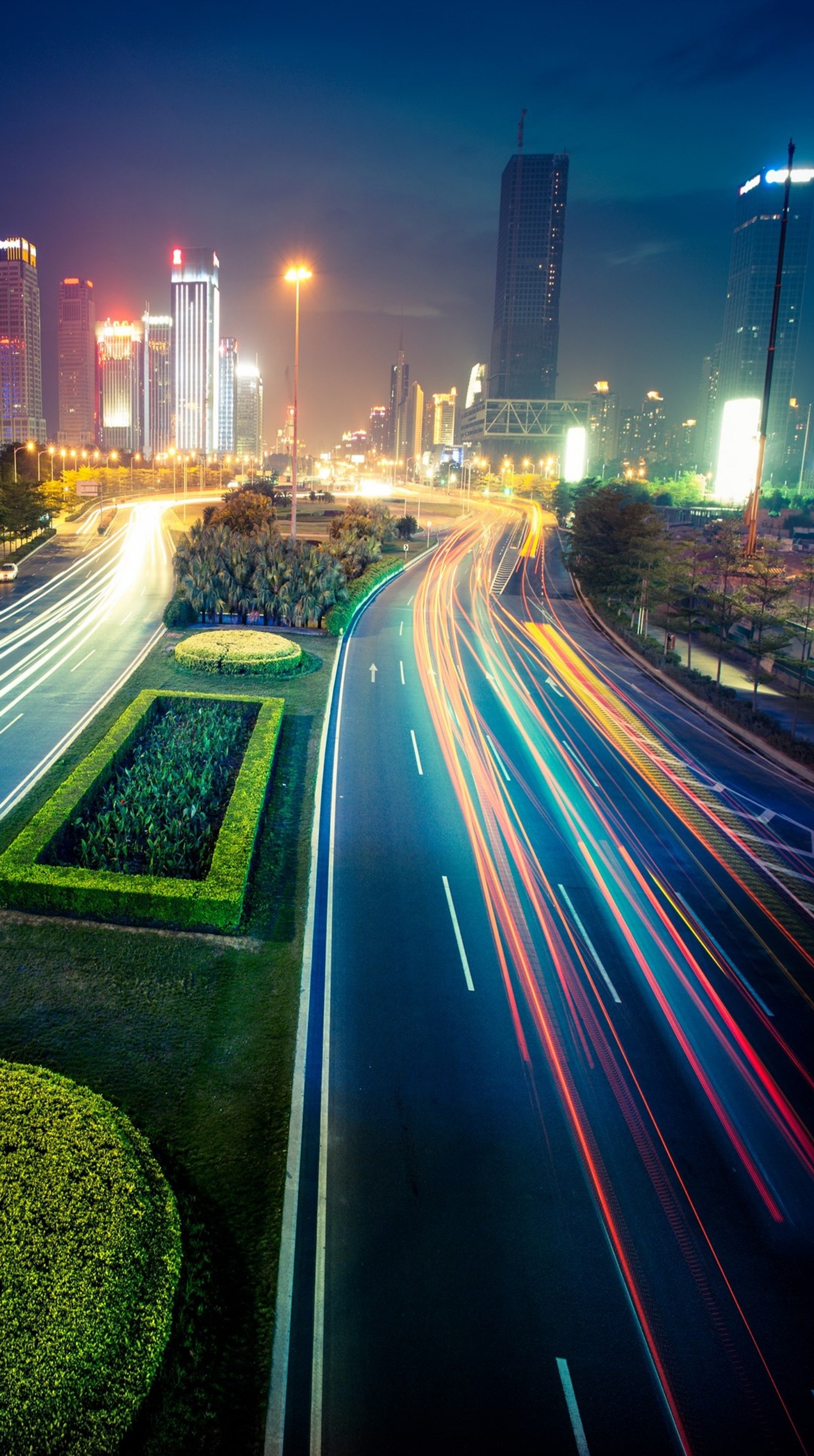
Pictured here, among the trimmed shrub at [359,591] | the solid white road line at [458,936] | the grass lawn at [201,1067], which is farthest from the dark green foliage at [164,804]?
the trimmed shrub at [359,591]

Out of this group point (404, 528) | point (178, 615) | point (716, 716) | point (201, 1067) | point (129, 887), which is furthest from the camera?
point (404, 528)

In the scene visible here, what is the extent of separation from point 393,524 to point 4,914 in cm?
6524

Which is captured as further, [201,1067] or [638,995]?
[638,995]

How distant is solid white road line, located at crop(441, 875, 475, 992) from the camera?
13422mm

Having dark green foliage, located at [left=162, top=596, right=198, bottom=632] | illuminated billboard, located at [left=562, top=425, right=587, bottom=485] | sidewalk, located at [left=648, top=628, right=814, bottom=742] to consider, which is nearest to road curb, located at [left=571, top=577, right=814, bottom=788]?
sidewalk, located at [left=648, top=628, right=814, bottom=742]

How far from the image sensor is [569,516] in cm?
9506

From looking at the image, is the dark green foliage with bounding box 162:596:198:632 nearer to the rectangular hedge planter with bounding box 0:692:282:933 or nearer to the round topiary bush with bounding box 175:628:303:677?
the round topiary bush with bounding box 175:628:303:677

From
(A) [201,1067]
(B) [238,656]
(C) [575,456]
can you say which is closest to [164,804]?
(A) [201,1067]

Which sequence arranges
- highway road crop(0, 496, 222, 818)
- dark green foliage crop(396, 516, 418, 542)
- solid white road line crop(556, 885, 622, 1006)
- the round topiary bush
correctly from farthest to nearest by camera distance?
dark green foliage crop(396, 516, 418, 542) → the round topiary bush → highway road crop(0, 496, 222, 818) → solid white road line crop(556, 885, 622, 1006)

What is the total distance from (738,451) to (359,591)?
98.2 metres

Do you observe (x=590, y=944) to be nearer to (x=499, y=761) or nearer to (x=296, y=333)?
(x=499, y=761)

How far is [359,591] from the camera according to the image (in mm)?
45094

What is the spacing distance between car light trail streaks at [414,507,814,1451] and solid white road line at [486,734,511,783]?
0.24ft

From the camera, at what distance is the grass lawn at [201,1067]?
24.0 feet
